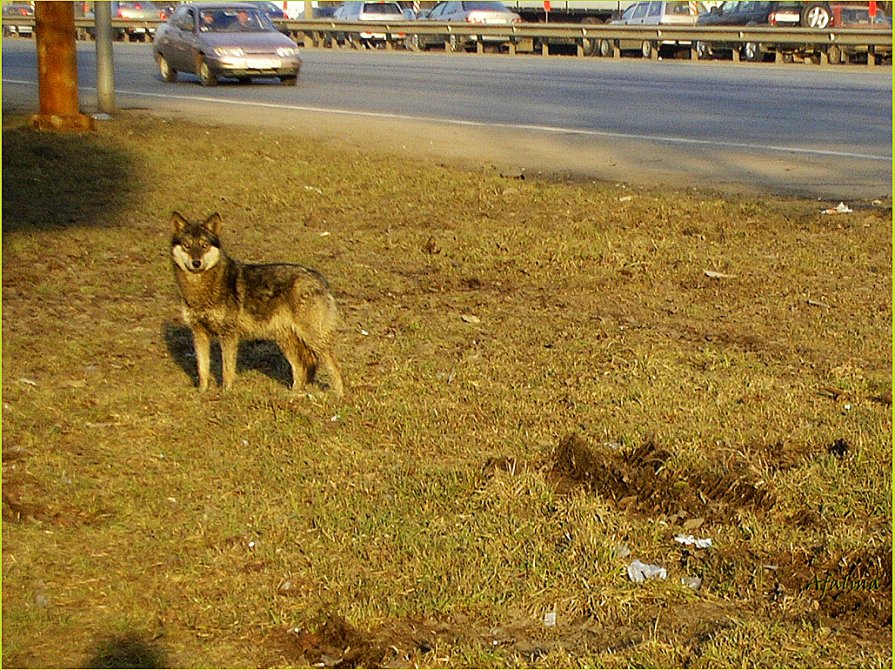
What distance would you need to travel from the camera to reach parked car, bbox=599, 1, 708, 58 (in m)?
38.0

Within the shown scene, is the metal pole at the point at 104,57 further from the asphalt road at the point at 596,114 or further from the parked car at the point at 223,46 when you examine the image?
the parked car at the point at 223,46

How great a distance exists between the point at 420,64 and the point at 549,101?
12731 millimetres

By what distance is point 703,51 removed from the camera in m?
37.1

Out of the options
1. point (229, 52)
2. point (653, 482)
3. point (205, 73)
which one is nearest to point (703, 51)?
point (229, 52)

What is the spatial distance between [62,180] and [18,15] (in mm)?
48302

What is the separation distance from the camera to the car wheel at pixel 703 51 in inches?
1449

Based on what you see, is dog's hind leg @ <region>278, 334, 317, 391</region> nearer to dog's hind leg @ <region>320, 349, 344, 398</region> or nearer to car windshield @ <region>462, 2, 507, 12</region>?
dog's hind leg @ <region>320, 349, 344, 398</region>

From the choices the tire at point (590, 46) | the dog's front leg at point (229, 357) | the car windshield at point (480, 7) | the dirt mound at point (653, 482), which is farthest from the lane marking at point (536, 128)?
the car windshield at point (480, 7)

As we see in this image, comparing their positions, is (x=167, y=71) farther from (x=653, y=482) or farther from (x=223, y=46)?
(x=653, y=482)

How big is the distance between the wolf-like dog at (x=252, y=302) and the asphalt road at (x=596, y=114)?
7.23 metres

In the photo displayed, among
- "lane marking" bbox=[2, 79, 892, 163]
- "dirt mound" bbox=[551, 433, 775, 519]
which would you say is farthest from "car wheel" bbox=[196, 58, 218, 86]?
Answer: "dirt mound" bbox=[551, 433, 775, 519]

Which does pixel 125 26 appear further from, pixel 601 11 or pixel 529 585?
pixel 529 585

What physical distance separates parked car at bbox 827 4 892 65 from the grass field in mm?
24168

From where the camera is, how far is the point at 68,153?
44.7 ft
